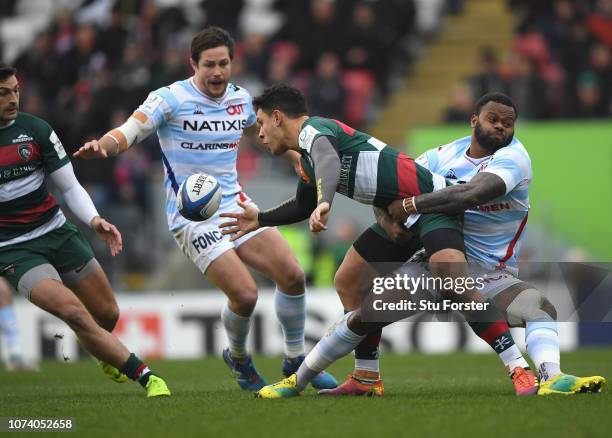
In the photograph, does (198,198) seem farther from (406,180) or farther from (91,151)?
(406,180)

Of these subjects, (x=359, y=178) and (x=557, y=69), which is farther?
(x=557, y=69)

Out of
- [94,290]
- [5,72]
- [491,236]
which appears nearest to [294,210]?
[491,236]

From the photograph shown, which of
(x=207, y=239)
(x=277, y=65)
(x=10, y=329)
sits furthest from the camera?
(x=277, y=65)

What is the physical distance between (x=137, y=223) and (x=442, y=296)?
1005 centimetres

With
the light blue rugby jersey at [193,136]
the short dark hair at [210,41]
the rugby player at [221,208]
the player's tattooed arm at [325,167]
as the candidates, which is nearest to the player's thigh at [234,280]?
the rugby player at [221,208]

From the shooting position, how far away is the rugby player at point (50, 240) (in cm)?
859

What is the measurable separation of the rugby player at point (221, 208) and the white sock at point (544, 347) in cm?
191

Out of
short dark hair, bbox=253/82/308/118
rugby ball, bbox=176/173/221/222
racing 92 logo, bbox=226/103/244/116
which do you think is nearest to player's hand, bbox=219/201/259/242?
rugby ball, bbox=176/173/221/222

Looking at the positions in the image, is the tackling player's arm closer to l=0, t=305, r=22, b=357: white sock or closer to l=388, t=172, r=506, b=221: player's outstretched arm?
l=388, t=172, r=506, b=221: player's outstretched arm

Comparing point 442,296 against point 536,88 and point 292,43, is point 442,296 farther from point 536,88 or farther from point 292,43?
point 292,43

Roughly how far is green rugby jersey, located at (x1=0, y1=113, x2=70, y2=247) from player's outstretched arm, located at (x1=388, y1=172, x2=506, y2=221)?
2.95m

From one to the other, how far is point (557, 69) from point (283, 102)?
1089 centimetres

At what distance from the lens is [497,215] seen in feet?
27.7

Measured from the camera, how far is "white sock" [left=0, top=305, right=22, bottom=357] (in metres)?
13.3
